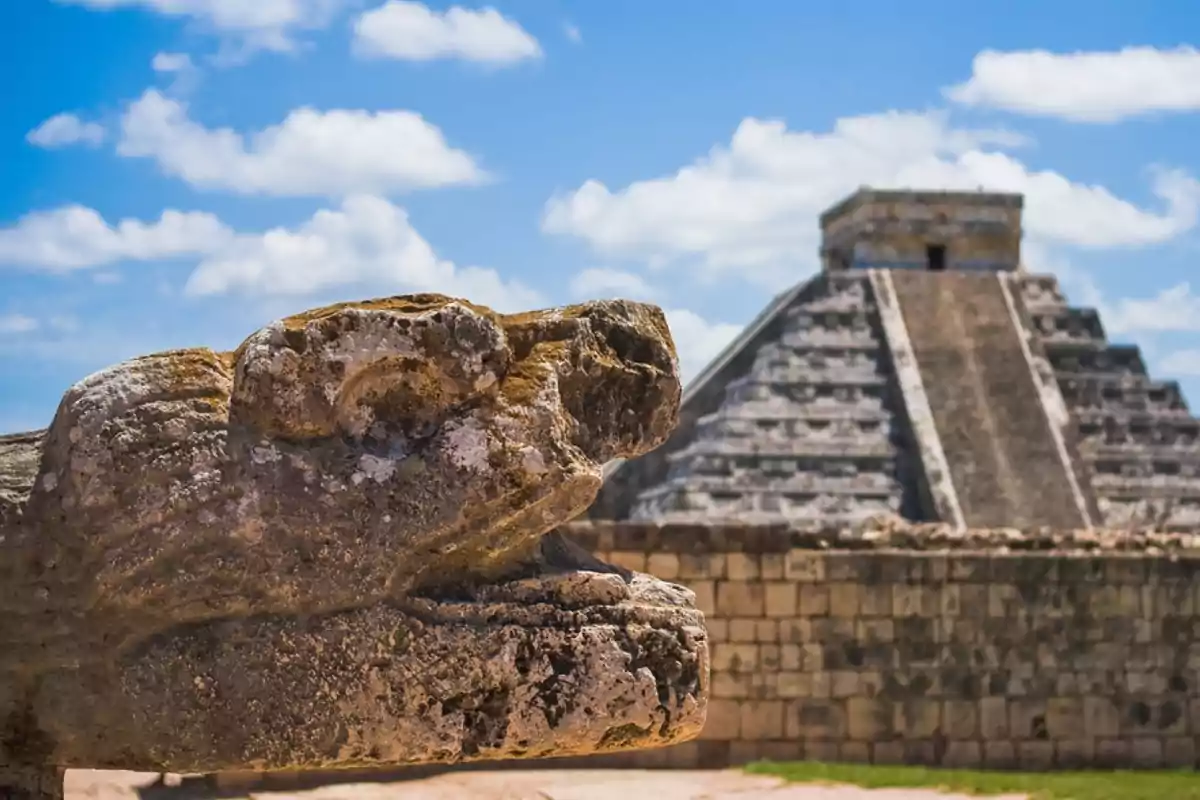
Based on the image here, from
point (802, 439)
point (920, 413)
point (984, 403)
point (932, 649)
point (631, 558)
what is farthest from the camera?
point (984, 403)

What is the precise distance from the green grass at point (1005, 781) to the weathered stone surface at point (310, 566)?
10.2 meters

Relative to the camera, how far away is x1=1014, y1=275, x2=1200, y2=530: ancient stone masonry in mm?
29016

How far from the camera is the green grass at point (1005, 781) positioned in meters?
14.0

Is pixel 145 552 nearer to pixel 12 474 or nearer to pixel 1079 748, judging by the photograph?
pixel 12 474

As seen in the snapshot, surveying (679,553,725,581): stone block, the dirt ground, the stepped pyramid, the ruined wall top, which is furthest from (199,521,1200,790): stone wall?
the ruined wall top

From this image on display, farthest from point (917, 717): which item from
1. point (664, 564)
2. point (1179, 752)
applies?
point (664, 564)

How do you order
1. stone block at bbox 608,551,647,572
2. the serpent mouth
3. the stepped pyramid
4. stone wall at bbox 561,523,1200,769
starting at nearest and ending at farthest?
the serpent mouth < stone block at bbox 608,551,647,572 < stone wall at bbox 561,523,1200,769 < the stepped pyramid

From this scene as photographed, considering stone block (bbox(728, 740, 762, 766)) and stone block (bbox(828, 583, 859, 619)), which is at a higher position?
stone block (bbox(828, 583, 859, 619))

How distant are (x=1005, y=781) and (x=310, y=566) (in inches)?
446

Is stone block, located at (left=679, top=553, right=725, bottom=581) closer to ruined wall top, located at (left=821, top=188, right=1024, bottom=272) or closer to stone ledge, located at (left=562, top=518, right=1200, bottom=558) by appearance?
stone ledge, located at (left=562, top=518, right=1200, bottom=558)

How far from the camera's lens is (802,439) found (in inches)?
1137

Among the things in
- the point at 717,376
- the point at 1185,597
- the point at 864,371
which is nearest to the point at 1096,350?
the point at 864,371

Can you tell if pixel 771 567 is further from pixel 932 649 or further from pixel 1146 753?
pixel 1146 753

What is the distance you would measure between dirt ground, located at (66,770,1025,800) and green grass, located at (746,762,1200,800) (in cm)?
26
